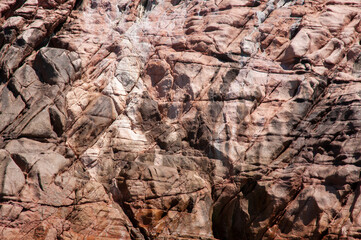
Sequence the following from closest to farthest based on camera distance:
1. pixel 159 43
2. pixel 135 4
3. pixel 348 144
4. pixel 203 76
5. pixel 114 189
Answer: pixel 348 144
pixel 114 189
pixel 203 76
pixel 159 43
pixel 135 4

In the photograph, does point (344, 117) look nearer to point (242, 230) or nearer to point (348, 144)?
point (348, 144)

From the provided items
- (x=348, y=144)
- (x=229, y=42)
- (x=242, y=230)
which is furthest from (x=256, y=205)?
(x=229, y=42)

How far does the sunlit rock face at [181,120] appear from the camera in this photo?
20.4 m

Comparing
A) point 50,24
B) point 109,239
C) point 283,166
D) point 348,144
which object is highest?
point 50,24

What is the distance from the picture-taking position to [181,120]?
23594 millimetres

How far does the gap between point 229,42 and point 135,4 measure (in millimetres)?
6828

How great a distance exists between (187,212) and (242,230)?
8.96 ft

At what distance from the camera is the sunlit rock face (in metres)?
20.4

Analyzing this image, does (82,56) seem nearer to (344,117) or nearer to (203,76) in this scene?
(203,76)

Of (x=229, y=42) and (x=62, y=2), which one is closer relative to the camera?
(x=229, y=42)

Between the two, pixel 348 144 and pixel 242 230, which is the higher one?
pixel 348 144

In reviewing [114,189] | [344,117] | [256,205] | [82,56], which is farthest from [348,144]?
[82,56]

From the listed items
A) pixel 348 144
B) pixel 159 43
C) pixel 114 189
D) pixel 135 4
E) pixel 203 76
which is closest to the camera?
pixel 348 144

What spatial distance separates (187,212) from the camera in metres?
21.2
